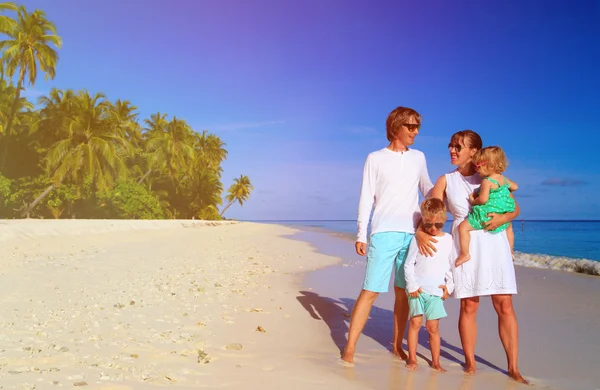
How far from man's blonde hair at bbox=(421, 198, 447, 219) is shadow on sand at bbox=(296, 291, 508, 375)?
130cm

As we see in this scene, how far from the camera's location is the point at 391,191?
3545 millimetres

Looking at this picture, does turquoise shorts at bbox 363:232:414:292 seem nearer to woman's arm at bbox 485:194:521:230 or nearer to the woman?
the woman

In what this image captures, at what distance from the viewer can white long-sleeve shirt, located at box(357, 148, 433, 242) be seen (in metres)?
3.53

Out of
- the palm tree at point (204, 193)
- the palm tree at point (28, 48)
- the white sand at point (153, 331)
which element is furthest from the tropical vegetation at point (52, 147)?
the white sand at point (153, 331)

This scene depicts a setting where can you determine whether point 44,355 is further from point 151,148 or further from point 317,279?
point 151,148

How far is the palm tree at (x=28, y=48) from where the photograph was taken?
27344mm

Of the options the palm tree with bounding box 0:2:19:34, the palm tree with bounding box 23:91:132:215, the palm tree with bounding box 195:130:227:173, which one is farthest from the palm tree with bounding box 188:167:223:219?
the palm tree with bounding box 0:2:19:34

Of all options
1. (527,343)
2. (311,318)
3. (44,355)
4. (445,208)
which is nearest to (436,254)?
(445,208)

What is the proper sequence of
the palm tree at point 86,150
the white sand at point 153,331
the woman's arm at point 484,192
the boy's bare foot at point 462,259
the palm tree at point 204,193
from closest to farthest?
the white sand at point 153,331
the woman's arm at point 484,192
the boy's bare foot at point 462,259
the palm tree at point 86,150
the palm tree at point 204,193

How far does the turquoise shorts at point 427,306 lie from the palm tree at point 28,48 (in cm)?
3131

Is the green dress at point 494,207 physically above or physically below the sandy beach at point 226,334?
above

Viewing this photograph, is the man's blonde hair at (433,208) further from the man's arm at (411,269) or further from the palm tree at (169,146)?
the palm tree at (169,146)

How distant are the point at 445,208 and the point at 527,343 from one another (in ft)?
6.64

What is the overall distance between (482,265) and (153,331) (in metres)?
2.89
